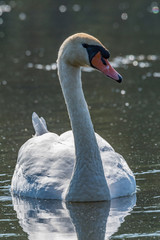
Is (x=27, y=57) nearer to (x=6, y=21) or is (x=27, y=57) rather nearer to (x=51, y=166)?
(x=6, y=21)

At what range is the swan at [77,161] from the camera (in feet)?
29.3

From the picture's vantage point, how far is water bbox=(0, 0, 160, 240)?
27.1 feet

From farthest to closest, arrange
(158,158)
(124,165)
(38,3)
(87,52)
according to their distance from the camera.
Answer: (38,3), (158,158), (124,165), (87,52)

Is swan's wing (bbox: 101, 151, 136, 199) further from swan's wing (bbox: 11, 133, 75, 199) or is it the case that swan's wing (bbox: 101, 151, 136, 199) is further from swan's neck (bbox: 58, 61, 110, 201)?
swan's wing (bbox: 11, 133, 75, 199)

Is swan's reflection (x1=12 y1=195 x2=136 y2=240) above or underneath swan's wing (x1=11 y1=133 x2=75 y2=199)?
underneath

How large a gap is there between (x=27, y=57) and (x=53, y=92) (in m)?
5.81

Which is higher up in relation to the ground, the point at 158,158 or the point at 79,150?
the point at 79,150

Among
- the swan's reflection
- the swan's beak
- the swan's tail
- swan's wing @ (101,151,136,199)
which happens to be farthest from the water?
the swan's beak

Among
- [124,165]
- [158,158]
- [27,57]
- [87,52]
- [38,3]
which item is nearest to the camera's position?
[87,52]

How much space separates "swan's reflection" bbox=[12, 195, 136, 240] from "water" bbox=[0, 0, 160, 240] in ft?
0.04

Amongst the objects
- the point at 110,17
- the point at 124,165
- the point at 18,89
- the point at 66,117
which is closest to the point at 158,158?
the point at 124,165

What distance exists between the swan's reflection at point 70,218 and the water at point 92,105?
0.04ft

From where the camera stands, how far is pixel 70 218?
8562 millimetres

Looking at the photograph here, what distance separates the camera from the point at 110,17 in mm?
32406
